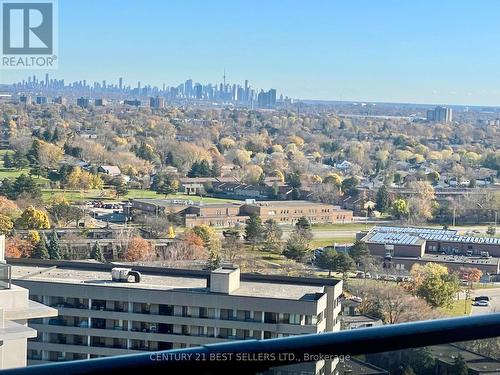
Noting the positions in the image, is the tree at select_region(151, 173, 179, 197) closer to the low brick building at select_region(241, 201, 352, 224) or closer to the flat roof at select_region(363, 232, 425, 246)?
the low brick building at select_region(241, 201, 352, 224)

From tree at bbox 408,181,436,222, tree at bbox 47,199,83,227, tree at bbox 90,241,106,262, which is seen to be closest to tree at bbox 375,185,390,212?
tree at bbox 408,181,436,222

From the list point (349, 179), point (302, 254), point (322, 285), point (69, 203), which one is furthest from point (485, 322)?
point (349, 179)

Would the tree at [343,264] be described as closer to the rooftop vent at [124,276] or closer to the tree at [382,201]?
the rooftop vent at [124,276]

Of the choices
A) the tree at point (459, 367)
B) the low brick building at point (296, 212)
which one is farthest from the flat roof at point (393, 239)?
the tree at point (459, 367)

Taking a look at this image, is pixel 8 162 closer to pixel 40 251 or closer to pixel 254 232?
pixel 254 232

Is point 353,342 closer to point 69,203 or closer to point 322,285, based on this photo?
point 322,285

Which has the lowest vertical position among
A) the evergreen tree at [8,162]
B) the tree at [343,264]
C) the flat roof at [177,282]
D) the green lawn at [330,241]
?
the green lawn at [330,241]
